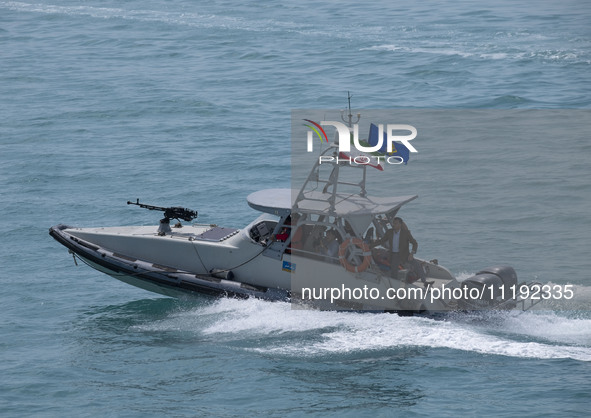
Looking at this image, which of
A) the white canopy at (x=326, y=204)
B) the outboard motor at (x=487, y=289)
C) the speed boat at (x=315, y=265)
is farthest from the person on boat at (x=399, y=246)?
the outboard motor at (x=487, y=289)

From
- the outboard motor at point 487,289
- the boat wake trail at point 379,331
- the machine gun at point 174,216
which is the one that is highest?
the machine gun at point 174,216

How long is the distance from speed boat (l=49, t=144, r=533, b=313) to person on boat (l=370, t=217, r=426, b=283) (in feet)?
0.15

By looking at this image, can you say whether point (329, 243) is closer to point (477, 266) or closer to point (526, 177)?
point (477, 266)

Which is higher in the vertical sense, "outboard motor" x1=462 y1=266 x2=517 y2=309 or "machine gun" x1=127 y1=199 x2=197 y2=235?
Result: "machine gun" x1=127 y1=199 x2=197 y2=235

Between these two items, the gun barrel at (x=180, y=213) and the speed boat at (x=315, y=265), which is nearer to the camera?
the speed boat at (x=315, y=265)

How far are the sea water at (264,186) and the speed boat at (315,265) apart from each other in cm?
40

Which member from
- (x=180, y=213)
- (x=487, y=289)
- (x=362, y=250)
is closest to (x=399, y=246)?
(x=362, y=250)

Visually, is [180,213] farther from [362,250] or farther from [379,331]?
[379,331]

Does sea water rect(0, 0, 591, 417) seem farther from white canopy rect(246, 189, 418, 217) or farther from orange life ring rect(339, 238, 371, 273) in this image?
white canopy rect(246, 189, 418, 217)

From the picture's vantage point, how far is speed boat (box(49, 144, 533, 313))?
19.4 meters

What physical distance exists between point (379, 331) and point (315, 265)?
2012mm

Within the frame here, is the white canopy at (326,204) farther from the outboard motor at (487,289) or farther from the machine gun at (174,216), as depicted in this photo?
the outboard motor at (487,289)

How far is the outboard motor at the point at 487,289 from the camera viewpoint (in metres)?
19.3

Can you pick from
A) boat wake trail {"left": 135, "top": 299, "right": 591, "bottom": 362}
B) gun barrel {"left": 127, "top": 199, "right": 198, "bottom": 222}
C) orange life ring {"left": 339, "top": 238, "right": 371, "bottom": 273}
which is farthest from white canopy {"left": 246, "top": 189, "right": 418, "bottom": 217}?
boat wake trail {"left": 135, "top": 299, "right": 591, "bottom": 362}
